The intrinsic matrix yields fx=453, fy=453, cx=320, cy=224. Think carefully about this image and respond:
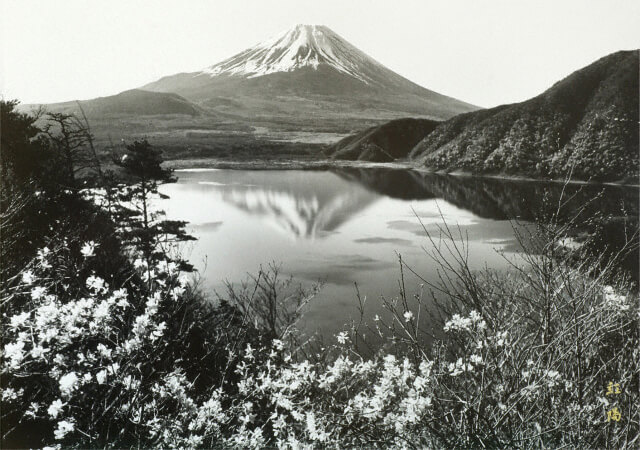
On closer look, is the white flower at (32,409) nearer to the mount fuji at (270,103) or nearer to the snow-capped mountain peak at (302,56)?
→ the mount fuji at (270,103)

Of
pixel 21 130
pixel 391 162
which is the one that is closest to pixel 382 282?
pixel 21 130

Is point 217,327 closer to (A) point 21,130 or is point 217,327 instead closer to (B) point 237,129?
(A) point 21,130

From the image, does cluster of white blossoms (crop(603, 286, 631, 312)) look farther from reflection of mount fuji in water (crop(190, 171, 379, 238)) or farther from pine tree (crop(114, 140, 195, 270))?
pine tree (crop(114, 140, 195, 270))

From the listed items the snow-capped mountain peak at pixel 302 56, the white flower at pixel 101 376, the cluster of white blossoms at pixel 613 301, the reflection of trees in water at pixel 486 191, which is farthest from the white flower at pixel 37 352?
the snow-capped mountain peak at pixel 302 56

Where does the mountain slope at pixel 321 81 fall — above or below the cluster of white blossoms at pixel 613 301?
above

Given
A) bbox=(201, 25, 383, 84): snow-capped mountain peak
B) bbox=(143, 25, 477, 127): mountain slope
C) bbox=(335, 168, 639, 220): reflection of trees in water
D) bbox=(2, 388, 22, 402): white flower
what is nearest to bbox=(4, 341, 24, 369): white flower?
bbox=(2, 388, 22, 402): white flower
